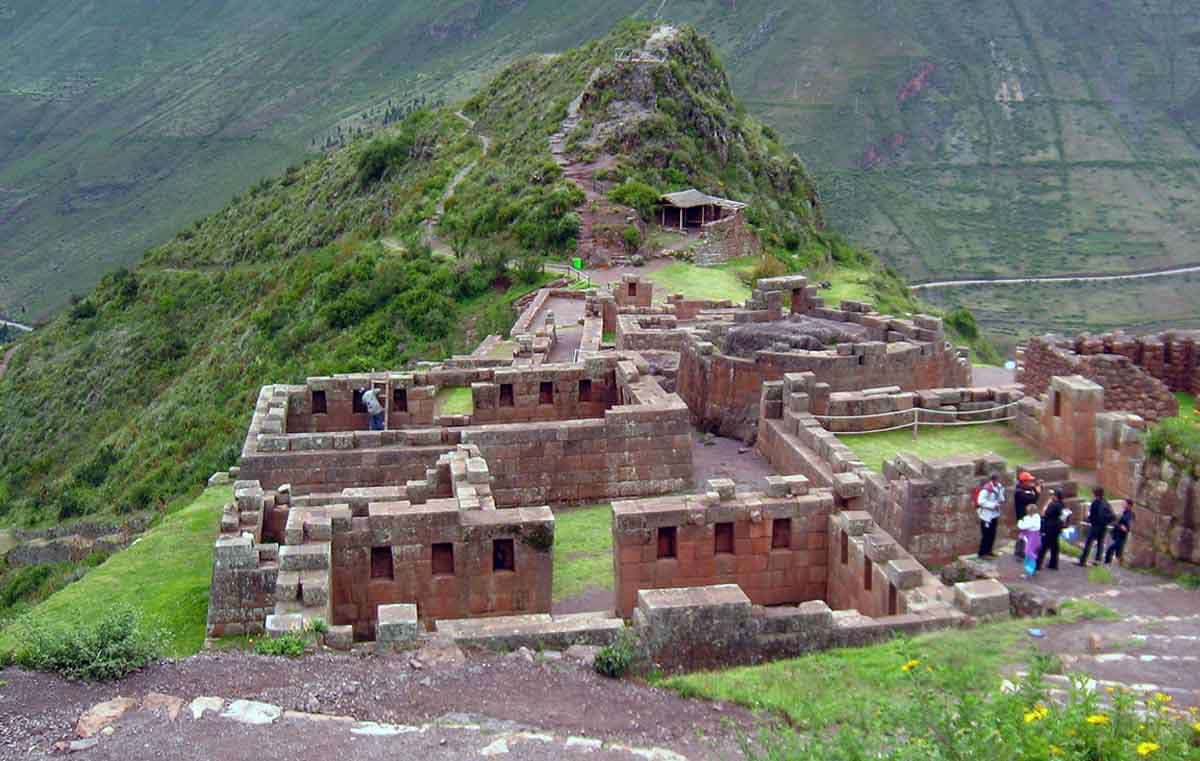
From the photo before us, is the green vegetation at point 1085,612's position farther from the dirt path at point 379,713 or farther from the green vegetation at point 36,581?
the green vegetation at point 36,581

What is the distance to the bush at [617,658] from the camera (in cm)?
1256

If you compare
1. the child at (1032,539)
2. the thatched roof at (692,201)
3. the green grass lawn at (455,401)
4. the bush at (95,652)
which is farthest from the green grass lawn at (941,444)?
the thatched roof at (692,201)

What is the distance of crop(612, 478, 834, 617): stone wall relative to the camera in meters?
16.5

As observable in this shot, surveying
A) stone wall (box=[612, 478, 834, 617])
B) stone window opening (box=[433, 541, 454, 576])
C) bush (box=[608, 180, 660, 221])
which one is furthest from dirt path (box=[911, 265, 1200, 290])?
stone window opening (box=[433, 541, 454, 576])

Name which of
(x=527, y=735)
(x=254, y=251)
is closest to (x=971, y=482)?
(x=527, y=735)

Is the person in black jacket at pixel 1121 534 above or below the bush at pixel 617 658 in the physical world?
above

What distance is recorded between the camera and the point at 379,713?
11.0 metres

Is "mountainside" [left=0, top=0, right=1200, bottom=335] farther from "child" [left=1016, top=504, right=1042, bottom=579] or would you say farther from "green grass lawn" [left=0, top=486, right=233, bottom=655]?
"child" [left=1016, top=504, right=1042, bottom=579]

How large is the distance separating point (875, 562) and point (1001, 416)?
18.9 ft

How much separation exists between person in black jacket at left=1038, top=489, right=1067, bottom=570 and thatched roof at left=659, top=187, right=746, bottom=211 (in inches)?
1772

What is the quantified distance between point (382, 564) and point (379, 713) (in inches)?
203

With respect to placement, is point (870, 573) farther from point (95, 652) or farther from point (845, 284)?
point (845, 284)

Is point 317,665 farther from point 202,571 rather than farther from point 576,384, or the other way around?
point 576,384

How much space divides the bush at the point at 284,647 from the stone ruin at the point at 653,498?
1.87 feet
